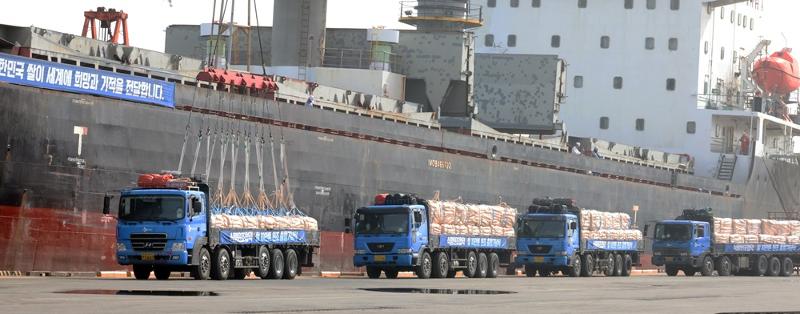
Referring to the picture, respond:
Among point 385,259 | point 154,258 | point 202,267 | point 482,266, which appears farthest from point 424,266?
point 154,258

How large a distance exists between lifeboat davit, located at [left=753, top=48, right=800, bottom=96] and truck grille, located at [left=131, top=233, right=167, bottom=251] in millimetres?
50640

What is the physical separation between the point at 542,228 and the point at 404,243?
8885 mm

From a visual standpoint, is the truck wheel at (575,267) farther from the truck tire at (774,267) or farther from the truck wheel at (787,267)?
the truck wheel at (787,267)

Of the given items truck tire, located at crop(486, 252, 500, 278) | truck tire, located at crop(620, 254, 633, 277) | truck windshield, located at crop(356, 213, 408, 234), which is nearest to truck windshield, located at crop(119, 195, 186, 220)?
truck windshield, located at crop(356, 213, 408, 234)

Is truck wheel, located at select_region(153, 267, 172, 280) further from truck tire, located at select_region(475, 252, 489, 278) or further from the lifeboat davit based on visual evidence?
the lifeboat davit

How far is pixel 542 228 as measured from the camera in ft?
159

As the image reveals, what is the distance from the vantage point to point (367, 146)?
49.4 m

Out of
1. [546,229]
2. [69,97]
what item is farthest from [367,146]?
[69,97]

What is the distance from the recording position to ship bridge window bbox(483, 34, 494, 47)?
77.3 meters

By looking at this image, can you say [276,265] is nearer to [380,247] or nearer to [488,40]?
[380,247]

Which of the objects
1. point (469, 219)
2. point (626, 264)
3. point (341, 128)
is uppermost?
point (341, 128)

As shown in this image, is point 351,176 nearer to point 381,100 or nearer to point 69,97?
point 381,100

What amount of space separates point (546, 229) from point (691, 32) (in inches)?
1170

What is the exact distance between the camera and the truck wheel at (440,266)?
4241 centimetres
